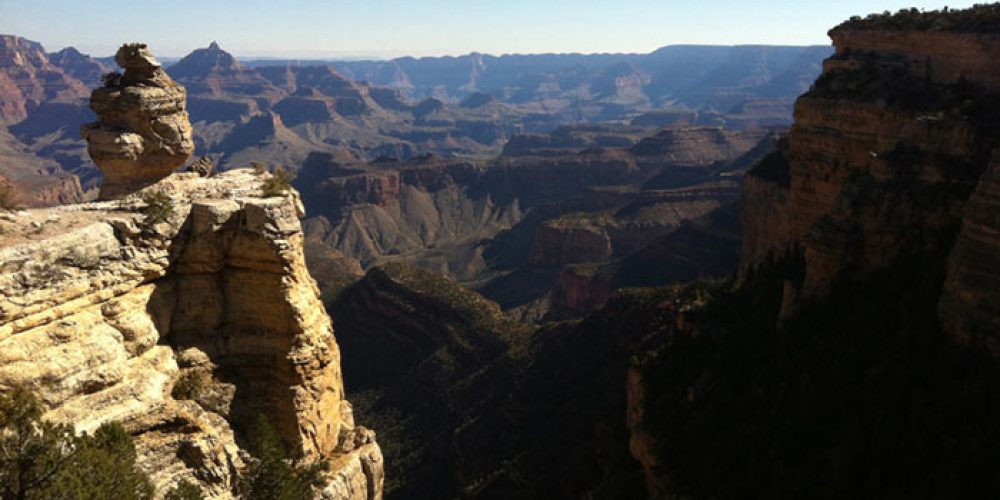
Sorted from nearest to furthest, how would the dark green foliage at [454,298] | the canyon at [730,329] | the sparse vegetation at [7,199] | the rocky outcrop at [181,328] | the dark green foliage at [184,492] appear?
1. the rocky outcrop at [181,328]
2. the dark green foliage at [184,492]
3. the canyon at [730,329]
4. the sparse vegetation at [7,199]
5. the dark green foliage at [454,298]

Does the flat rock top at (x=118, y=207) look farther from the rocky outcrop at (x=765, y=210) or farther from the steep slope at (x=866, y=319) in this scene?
the rocky outcrop at (x=765, y=210)

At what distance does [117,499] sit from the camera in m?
17.5

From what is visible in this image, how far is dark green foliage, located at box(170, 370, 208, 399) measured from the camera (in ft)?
71.0

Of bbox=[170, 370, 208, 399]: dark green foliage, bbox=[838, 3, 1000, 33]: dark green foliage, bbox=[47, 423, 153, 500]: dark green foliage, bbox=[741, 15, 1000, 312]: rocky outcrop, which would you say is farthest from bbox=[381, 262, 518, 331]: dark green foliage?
bbox=[47, 423, 153, 500]: dark green foliage

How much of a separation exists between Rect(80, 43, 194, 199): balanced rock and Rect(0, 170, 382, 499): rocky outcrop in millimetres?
2037

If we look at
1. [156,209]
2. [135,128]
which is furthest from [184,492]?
[135,128]

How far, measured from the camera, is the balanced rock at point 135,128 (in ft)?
89.1

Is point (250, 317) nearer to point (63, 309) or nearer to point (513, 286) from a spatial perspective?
point (63, 309)

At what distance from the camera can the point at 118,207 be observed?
22219mm

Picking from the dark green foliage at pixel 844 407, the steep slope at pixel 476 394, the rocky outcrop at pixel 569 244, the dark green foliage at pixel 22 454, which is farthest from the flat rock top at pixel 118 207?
the rocky outcrop at pixel 569 244

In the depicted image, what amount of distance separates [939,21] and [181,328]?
35.3 meters

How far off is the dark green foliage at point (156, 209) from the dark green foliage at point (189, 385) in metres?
4.60

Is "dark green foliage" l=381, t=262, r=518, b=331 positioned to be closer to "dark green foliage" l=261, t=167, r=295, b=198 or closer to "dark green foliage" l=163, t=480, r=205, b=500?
"dark green foliage" l=261, t=167, r=295, b=198

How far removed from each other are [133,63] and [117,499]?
17261 mm
